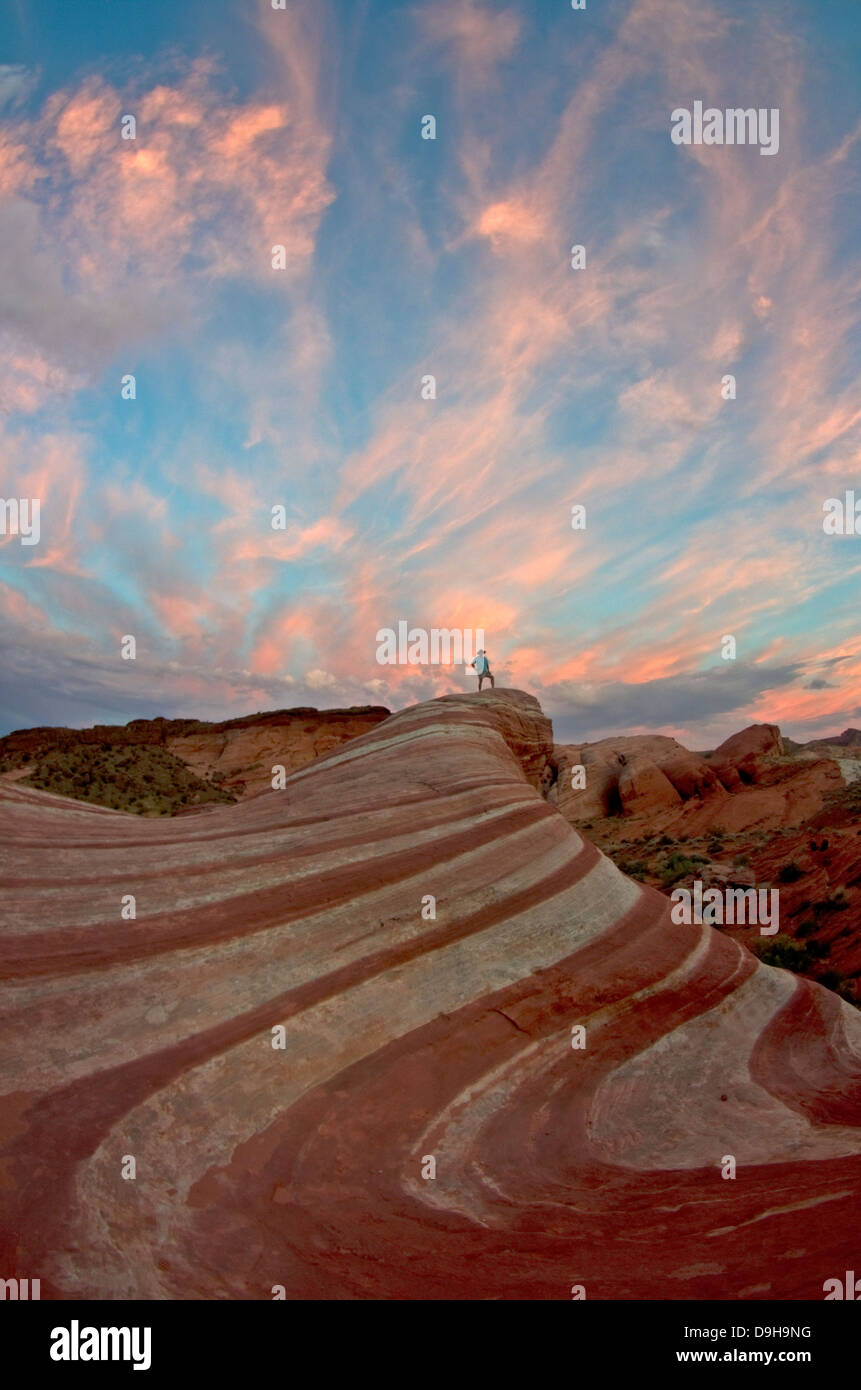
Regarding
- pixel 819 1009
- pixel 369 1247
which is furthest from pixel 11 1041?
pixel 819 1009

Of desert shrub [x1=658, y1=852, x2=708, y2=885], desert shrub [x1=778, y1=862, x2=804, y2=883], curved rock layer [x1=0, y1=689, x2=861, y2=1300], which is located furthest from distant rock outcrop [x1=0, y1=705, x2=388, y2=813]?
curved rock layer [x1=0, y1=689, x2=861, y2=1300]

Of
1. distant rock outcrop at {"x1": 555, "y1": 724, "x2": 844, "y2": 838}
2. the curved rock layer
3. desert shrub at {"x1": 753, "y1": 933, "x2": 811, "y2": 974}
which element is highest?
distant rock outcrop at {"x1": 555, "y1": 724, "x2": 844, "y2": 838}

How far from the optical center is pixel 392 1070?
17.8 feet

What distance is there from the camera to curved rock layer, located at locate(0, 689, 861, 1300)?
11.9 ft

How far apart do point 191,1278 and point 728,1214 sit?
297 centimetres

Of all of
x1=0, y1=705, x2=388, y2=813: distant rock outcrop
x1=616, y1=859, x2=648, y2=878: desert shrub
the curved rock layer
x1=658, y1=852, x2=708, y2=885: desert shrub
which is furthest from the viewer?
x1=0, y1=705, x2=388, y2=813: distant rock outcrop

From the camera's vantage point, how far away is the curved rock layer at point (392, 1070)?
143 inches

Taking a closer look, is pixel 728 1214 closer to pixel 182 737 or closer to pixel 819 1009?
pixel 819 1009

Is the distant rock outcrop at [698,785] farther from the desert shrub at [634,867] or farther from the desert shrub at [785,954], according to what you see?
the desert shrub at [785,954]

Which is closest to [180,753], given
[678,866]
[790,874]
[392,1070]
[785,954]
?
[678,866]

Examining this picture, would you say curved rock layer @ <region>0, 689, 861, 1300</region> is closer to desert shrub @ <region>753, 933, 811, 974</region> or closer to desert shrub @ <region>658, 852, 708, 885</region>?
desert shrub @ <region>753, 933, 811, 974</region>

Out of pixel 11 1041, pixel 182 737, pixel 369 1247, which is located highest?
pixel 182 737

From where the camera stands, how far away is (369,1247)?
12.6 feet

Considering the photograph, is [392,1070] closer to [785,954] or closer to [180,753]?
[785,954]
